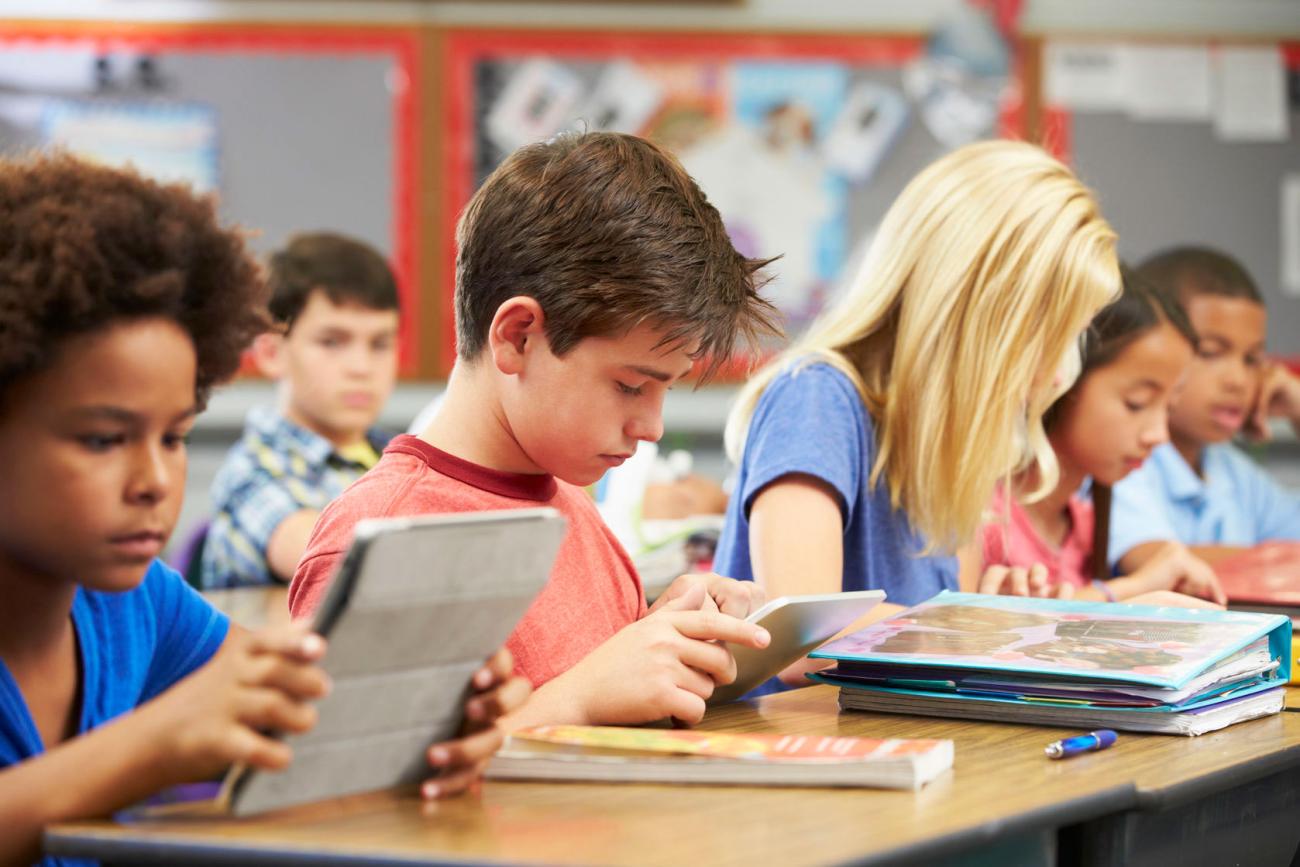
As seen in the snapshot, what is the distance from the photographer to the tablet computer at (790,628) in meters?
1.13

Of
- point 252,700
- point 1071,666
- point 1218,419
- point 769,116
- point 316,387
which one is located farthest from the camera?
point 769,116

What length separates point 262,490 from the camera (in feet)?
8.13

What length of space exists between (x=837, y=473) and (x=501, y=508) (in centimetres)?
45

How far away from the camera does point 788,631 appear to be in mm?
1177

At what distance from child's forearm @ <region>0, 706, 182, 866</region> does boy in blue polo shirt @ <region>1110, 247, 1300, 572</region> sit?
2170 mm

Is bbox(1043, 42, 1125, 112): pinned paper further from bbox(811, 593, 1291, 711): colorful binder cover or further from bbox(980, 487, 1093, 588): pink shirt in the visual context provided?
bbox(811, 593, 1291, 711): colorful binder cover

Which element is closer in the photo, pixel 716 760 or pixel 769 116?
pixel 716 760

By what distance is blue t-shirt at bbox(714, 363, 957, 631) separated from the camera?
156 cm

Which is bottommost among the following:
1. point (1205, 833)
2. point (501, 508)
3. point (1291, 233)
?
point (1205, 833)

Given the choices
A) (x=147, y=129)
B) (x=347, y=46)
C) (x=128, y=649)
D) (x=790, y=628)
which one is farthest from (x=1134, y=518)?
(x=147, y=129)

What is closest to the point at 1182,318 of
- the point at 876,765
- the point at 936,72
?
the point at 876,765

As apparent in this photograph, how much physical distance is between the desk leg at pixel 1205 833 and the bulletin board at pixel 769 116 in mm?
2749

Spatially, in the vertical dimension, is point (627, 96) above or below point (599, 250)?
above

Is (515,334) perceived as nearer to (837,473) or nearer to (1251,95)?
(837,473)
